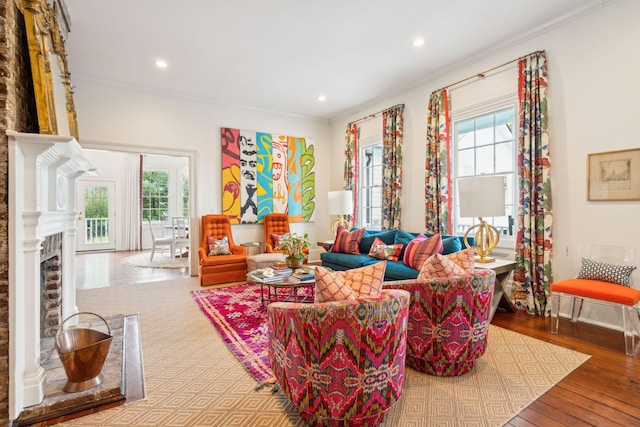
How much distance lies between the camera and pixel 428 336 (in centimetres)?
221

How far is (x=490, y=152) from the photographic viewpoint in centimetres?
428

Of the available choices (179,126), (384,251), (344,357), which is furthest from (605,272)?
(179,126)

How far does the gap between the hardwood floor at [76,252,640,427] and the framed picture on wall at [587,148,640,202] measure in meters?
1.30

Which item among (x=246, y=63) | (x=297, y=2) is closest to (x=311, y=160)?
(x=246, y=63)

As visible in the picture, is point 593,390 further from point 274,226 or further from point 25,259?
point 274,226

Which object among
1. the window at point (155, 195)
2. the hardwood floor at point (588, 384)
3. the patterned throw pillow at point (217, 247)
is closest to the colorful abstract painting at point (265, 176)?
the patterned throw pillow at point (217, 247)

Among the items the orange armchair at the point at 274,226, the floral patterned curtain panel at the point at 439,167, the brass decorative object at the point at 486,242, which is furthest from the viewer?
the orange armchair at the point at 274,226

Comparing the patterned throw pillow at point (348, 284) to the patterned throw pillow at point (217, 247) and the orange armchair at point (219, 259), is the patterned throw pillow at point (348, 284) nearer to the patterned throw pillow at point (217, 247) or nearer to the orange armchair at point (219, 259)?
the orange armchair at point (219, 259)

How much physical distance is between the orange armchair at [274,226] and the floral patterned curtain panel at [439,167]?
2.47 metres

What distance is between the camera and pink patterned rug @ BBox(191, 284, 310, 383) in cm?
253

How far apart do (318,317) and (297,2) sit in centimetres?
300

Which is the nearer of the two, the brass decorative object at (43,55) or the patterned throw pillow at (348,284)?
the patterned throw pillow at (348,284)

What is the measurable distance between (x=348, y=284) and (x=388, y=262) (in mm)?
2578

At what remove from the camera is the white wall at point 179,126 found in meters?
4.92
